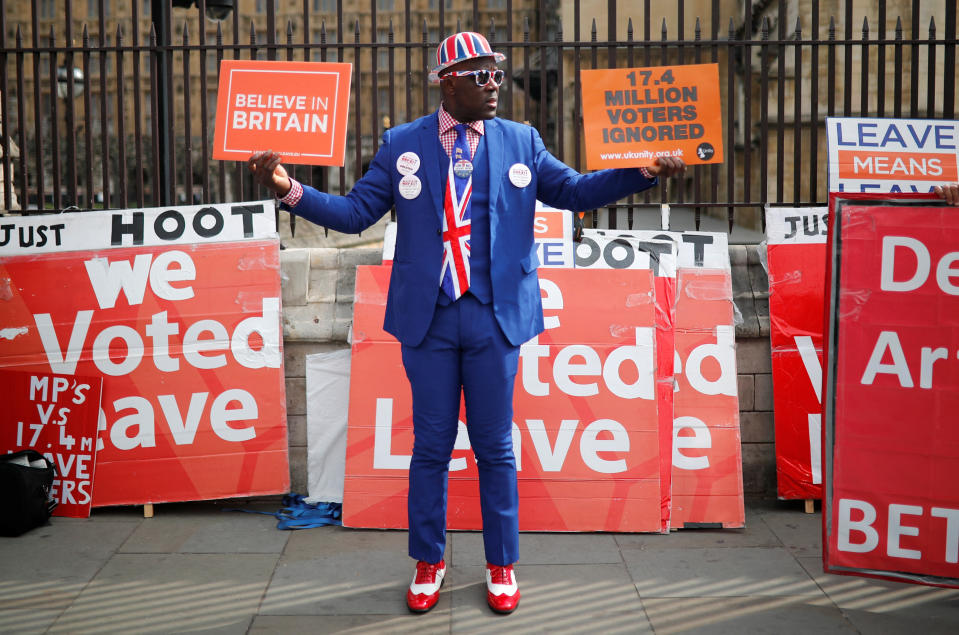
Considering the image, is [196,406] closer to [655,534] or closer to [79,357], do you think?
[79,357]

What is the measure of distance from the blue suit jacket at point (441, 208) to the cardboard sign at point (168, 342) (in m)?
1.40

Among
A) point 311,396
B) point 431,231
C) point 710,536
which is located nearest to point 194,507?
point 311,396

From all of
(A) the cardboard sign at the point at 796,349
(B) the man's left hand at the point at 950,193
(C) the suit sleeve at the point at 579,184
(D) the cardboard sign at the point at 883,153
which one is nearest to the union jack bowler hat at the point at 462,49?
(C) the suit sleeve at the point at 579,184

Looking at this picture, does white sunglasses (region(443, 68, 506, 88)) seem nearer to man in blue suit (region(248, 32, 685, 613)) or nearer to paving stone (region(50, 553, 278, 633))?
man in blue suit (region(248, 32, 685, 613))

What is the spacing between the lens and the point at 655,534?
446 cm

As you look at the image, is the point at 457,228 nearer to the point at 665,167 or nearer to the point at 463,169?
the point at 463,169

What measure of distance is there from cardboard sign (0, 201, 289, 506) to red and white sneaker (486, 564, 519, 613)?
61.8 inches

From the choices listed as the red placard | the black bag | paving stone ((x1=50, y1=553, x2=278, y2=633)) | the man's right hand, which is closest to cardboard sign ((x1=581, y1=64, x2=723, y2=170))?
the red placard

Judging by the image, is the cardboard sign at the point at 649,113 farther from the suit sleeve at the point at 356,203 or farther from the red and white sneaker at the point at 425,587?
the red and white sneaker at the point at 425,587

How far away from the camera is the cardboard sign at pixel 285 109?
16.4ft

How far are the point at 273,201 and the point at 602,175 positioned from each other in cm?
213

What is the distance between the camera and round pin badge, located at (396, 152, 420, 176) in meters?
3.61

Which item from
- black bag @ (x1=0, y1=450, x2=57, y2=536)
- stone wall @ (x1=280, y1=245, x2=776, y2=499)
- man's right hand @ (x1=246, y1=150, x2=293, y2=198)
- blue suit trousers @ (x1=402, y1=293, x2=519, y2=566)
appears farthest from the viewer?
stone wall @ (x1=280, y1=245, x2=776, y2=499)

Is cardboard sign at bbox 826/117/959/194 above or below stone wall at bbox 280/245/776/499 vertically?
above
